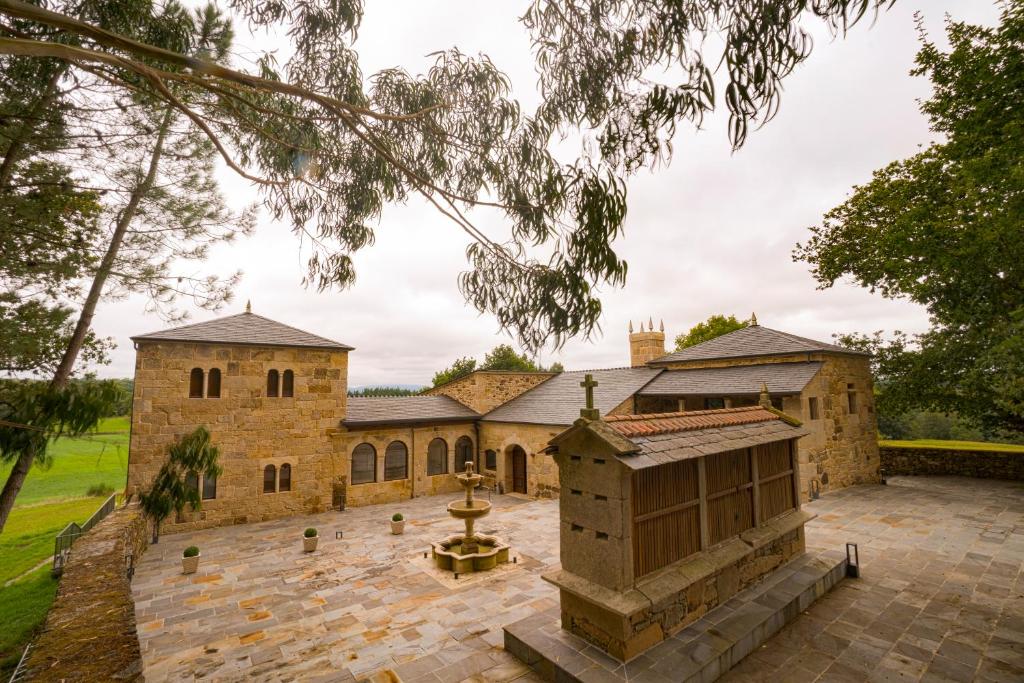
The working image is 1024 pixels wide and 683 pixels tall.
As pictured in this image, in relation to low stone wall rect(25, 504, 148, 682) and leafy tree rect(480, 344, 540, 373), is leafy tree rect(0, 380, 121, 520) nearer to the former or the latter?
low stone wall rect(25, 504, 148, 682)

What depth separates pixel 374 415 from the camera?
1677 cm

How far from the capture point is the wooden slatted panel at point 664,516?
5941 millimetres

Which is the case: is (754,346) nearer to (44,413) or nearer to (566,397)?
(566,397)

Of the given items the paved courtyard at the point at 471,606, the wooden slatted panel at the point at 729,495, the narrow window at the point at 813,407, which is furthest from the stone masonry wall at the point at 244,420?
the narrow window at the point at 813,407

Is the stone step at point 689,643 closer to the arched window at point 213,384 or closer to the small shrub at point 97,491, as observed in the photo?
the arched window at point 213,384

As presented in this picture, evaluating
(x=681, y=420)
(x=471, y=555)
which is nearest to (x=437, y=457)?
(x=471, y=555)

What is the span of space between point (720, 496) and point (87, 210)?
11.8 m

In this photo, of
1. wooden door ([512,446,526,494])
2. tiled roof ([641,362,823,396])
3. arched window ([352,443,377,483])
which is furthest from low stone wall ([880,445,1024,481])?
arched window ([352,443,377,483])

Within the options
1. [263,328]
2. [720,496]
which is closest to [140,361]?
[263,328]

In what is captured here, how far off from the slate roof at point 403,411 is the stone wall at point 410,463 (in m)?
0.40

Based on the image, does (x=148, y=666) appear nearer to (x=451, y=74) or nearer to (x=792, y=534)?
(x=451, y=74)

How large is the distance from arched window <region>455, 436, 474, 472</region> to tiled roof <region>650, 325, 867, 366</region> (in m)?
9.55

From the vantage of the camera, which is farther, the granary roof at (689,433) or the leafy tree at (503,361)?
the leafy tree at (503,361)

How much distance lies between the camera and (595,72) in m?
6.02
